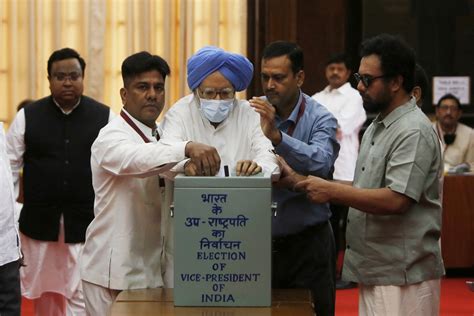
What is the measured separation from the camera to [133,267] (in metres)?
4.12

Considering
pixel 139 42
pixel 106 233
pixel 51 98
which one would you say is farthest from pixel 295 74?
pixel 139 42

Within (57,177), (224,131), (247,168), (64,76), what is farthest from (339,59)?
(247,168)

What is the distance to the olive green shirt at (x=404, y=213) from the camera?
12.6ft

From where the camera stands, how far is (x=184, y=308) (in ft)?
12.3

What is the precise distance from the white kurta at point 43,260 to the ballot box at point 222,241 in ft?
7.69

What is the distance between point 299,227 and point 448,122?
4.53 metres

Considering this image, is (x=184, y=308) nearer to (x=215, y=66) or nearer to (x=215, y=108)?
(x=215, y=108)

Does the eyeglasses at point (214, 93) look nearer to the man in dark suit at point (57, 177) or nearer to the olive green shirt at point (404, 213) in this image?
the olive green shirt at point (404, 213)

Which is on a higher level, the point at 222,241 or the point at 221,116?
the point at 221,116

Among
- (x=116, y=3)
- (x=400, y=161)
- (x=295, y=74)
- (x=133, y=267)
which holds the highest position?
(x=116, y=3)

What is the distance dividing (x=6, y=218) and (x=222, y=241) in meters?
1.21

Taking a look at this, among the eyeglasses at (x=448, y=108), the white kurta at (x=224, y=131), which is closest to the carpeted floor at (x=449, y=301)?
the eyeglasses at (x=448, y=108)

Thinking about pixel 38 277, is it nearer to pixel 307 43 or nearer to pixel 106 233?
pixel 106 233

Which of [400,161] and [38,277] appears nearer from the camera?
[400,161]
